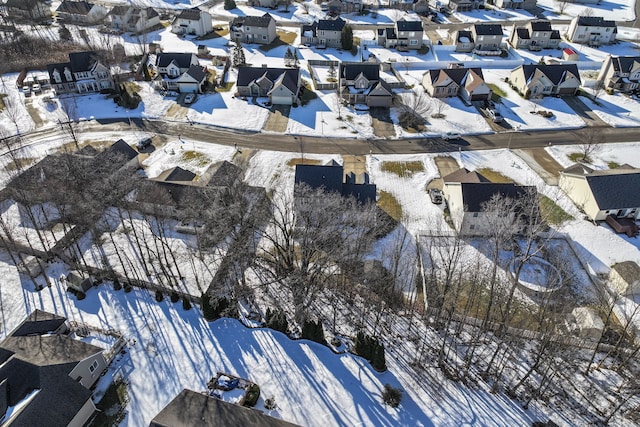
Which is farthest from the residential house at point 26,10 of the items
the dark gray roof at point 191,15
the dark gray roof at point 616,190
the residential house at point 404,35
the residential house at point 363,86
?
the dark gray roof at point 616,190

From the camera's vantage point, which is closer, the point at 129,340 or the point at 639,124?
the point at 129,340

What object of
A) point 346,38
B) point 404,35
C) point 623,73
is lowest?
point 623,73

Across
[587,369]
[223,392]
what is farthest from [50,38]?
[587,369]

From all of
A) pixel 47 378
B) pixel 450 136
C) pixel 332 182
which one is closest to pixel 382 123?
pixel 450 136

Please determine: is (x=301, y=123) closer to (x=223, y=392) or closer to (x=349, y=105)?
(x=349, y=105)

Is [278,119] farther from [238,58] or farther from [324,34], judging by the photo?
[324,34]
